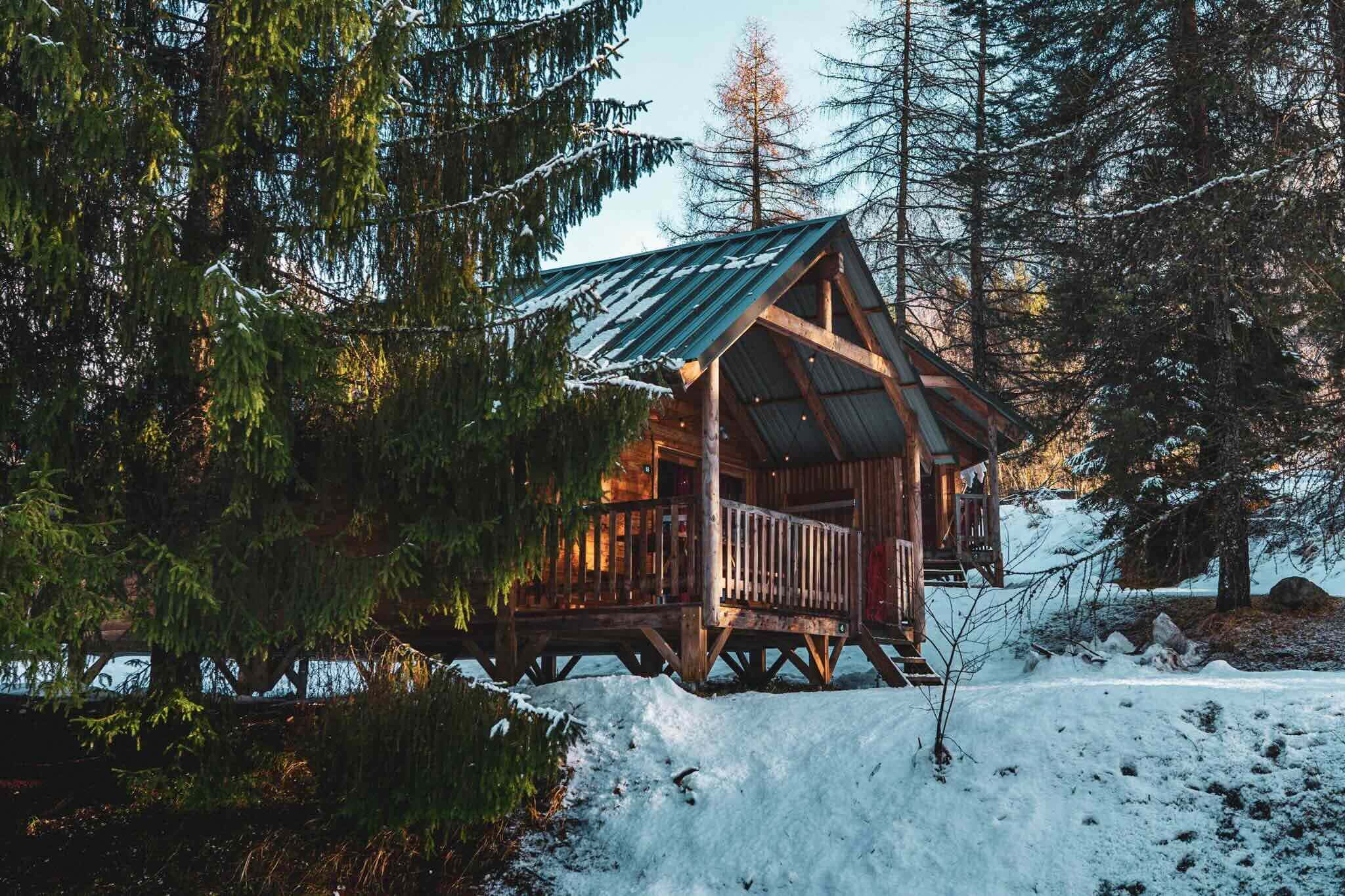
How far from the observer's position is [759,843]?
9.11 m

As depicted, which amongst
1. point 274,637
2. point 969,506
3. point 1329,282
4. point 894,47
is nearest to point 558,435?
point 274,637

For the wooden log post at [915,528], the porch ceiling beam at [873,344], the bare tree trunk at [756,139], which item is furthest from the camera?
the bare tree trunk at [756,139]

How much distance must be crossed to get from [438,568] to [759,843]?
3.31 meters

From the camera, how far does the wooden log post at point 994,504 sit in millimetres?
19558

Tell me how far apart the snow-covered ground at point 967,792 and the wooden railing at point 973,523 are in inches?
410

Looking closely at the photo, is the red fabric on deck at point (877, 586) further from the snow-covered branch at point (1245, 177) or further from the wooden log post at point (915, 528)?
the snow-covered branch at point (1245, 177)

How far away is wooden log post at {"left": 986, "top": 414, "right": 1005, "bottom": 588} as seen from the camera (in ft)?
64.2

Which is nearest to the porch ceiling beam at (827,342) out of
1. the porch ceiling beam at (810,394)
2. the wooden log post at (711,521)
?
the porch ceiling beam at (810,394)

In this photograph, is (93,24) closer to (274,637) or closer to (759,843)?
(274,637)

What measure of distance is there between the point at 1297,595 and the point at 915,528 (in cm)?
583

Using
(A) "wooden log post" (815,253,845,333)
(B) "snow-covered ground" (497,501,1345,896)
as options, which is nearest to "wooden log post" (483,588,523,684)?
(B) "snow-covered ground" (497,501,1345,896)

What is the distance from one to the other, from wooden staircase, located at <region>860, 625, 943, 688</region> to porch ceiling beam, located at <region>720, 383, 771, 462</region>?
3615 mm

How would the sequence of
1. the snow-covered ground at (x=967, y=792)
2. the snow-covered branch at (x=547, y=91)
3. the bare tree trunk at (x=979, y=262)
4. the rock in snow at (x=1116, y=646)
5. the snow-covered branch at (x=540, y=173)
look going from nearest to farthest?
the snow-covered ground at (x=967, y=792) → the snow-covered branch at (x=540, y=173) → the snow-covered branch at (x=547, y=91) → the rock in snow at (x=1116, y=646) → the bare tree trunk at (x=979, y=262)

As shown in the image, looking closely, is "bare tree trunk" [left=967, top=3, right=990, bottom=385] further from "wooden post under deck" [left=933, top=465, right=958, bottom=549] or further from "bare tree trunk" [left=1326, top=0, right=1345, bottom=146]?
"bare tree trunk" [left=1326, top=0, right=1345, bottom=146]
